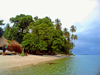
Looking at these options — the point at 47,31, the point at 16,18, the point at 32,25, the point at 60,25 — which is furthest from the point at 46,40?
the point at 60,25

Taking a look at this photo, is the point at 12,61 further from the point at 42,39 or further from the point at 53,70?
the point at 42,39

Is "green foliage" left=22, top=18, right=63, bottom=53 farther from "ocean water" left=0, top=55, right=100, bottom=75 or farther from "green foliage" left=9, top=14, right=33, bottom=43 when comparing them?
"ocean water" left=0, top=55, right=100, bottom=75

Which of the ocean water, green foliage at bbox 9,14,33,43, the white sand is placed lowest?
the ocean water

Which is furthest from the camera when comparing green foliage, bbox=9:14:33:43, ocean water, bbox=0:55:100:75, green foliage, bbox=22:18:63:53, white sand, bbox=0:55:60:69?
green foliage, bbox=9:14:33:43

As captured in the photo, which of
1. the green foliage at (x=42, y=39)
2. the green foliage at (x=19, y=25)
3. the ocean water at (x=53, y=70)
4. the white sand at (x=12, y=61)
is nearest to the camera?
the ocean water at (x=53, y=70)

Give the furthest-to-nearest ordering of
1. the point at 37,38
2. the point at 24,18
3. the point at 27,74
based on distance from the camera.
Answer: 1. the point at 24,18
2. the point at 37,38
3. the point at 27,74

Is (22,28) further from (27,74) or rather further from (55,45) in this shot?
(27,74)

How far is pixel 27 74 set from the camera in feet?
26.2

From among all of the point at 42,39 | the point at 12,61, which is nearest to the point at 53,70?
the point at 12,61

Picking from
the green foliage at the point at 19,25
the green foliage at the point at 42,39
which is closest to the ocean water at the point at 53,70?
the green foliage at the point at 42,39

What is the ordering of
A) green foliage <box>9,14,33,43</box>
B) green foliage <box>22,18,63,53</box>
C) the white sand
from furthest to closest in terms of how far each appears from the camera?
green foliage <box>9,14,33,43</box> → green foliage <box>22,18,63,53</box> → the white sand

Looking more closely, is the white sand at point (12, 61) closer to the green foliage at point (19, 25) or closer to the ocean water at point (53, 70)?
the ocean water at point (53, 70)

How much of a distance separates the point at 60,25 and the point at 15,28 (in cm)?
2358

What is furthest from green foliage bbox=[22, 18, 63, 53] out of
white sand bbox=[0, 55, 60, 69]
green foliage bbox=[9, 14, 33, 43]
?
white sand bbox=[0, 55, 60, 69]
